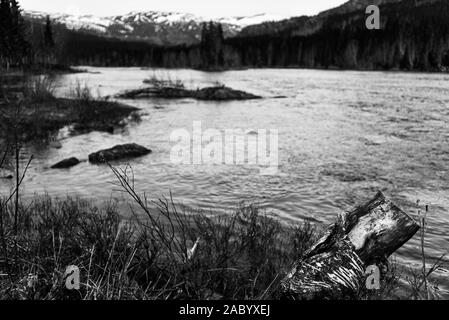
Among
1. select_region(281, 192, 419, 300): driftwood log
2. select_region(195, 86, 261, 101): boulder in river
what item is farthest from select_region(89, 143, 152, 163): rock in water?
select_region(195, 86, 261, 101): boulder in river

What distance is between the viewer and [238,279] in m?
4.26

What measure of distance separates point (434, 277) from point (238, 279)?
251 cm

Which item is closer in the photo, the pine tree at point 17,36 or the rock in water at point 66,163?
the rock in water at point 66,163

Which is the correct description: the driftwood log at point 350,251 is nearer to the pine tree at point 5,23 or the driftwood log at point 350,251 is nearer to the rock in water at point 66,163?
the rock in water at point 66,163

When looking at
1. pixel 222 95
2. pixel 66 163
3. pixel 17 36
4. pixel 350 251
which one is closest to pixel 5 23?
pixel 17 36

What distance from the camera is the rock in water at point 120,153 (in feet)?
39.0

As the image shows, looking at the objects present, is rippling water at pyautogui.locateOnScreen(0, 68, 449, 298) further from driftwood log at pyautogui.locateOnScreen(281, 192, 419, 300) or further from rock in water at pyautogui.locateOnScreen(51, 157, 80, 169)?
driftwood log at pyautogui.locateOnScreen(281, 192, 419, 300)

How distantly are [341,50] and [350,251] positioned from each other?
9870cm

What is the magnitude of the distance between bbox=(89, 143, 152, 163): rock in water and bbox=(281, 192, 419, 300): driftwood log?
8.74 metres

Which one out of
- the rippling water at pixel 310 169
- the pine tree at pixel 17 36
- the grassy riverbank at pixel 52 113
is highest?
the pine tree at pixel 17 36

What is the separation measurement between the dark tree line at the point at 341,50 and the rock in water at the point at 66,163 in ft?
218

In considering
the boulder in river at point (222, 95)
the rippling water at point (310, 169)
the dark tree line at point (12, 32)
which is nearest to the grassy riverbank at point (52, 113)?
the rippling water at point (310, 169)
